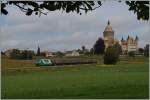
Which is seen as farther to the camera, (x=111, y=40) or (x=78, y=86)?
(x=111, y=40)

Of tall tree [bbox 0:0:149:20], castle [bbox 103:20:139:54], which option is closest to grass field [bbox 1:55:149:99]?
castle [bbox 103:20:139:54]

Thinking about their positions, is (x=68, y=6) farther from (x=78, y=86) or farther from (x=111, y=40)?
(x=111, y=40)

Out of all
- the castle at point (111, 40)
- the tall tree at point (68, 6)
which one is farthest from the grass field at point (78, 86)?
the tall tree at point (68, 6)

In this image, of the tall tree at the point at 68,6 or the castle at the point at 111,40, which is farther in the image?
the castle at the point at 111,40

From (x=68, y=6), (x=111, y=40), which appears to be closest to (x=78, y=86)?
(x=68, y=6)

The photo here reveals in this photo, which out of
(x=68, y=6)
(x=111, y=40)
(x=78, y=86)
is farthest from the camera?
(x=111, y=40)

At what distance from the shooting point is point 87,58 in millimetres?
92938

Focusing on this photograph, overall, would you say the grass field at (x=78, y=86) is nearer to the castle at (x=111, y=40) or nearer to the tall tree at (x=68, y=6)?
the castle at (x=111, y=40)

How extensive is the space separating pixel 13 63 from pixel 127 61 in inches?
1207

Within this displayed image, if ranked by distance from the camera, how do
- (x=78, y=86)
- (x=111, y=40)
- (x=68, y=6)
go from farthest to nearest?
(x=111, y=40), (x=78, y=86), (x=68, y=6)

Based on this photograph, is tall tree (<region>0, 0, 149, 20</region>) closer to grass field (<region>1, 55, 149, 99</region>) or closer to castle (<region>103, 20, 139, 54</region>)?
castle (<region>103, 20, 139, 54</region>)

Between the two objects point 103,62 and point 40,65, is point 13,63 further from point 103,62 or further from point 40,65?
point 103,62

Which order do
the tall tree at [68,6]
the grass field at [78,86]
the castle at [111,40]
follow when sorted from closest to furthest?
the tall tree at [68,6]
the castle at [111,40]
the grass field at [78,86]

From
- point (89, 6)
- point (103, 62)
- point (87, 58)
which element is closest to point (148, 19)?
point (89, 6)
